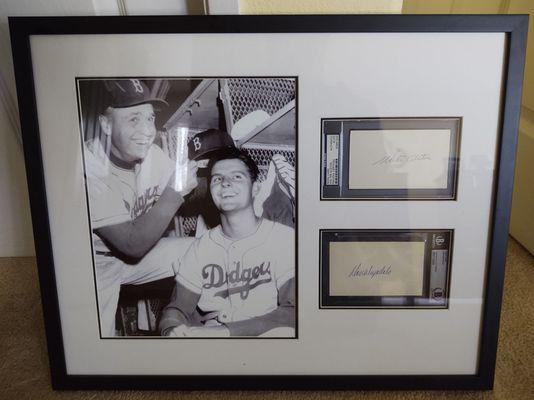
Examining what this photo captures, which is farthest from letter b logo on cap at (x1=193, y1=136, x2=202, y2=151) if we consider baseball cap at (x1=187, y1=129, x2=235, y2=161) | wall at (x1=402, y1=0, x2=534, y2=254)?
wall at (x1=402, y1=0, x2=534, y2=254)

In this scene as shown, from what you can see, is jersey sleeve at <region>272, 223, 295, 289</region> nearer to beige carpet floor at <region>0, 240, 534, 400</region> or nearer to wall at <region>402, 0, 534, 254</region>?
beige carpet floor at <region>0, 240, 534, 400</region>

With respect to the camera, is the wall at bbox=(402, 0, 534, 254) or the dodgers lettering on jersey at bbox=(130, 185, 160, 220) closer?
the dodgers lettering on jersey at bbox=(130, 185, 160, 220)

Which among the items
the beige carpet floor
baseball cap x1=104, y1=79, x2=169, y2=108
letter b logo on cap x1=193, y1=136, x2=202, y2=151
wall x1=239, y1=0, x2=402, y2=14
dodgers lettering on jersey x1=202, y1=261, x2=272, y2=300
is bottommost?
the beige carpet floor

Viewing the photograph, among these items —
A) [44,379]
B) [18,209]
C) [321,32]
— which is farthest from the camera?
[18,209]

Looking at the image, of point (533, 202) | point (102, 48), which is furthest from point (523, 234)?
point (102, 48)

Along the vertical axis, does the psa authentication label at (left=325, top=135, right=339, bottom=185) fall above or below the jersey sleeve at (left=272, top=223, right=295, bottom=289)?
above

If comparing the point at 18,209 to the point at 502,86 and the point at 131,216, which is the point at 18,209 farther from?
the point at 502,86
